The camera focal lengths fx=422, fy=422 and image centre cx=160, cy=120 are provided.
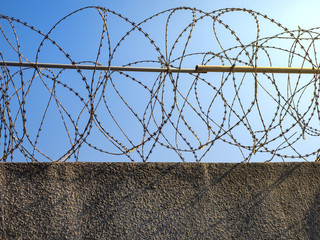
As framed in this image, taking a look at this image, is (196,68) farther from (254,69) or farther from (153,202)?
(153,202)

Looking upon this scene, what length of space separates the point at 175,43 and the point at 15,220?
1900mm

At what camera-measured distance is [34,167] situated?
3.13 metres

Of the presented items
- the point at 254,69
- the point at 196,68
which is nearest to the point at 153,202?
Answer: the point at 196,68

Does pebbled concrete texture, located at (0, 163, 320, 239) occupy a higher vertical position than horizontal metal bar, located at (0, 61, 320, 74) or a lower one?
lower

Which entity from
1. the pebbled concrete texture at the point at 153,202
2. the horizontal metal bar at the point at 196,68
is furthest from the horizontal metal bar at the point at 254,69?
the pebbled concrete texture at the point at 153,202

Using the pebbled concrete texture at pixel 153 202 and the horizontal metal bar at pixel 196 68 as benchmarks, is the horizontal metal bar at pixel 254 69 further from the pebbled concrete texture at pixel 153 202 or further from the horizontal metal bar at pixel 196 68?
the pebbled concrete texture at pixel 153 202

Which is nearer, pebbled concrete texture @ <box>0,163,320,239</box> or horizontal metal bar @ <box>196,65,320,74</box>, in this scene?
pebbled concrete texture @ <box>0,163,320,239</box>

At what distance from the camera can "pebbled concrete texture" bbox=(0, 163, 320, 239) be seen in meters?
3.01

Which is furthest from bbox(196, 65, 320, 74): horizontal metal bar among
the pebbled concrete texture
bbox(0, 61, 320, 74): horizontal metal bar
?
the pebbled concrete texture

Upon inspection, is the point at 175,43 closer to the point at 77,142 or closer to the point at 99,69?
the point at 99,69

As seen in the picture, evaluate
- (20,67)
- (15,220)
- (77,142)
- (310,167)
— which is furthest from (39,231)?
(310,167)

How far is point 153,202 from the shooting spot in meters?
3.13

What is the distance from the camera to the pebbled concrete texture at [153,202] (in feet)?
9.87

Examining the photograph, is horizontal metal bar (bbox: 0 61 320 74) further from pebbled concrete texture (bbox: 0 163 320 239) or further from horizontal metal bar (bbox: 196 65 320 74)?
pebbled concrete texture (bbox: 0 163 320 239)
